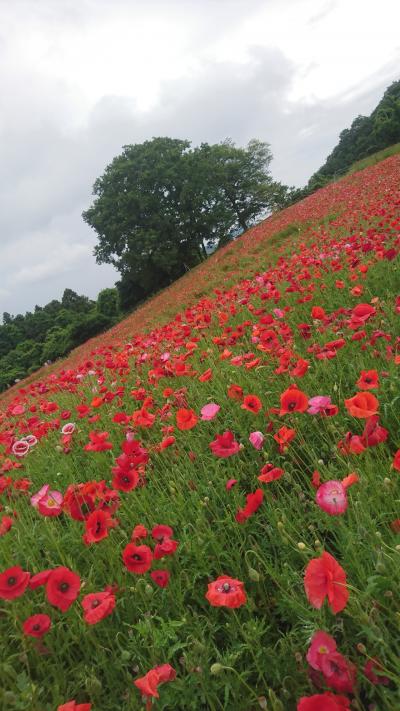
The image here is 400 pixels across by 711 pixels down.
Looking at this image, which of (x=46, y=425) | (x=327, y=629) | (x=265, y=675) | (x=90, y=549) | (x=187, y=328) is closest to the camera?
(x=327, y=629)

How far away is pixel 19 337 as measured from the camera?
43031mm

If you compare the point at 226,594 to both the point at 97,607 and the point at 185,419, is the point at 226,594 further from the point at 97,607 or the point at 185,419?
the point at 185,419

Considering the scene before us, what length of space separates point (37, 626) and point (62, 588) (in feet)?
0.52

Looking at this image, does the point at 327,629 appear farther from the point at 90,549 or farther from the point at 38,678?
the point at 90,549

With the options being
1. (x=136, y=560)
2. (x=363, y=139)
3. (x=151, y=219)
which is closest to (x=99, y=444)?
(x=136, y=560)

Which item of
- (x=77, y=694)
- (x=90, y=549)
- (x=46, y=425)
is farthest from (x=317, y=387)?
(x=46, y=425)

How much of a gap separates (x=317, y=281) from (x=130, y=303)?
1033 inches

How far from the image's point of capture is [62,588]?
58.4 inches

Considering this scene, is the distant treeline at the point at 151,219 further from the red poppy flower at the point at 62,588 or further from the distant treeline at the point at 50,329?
the red poppy flower at the point at 62,588

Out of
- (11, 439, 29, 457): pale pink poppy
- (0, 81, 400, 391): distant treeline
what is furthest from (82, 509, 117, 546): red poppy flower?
(0, 81, 400, 391): distant treeline

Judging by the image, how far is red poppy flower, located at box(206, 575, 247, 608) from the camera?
1.27 meters

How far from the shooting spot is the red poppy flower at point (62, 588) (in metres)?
1.45

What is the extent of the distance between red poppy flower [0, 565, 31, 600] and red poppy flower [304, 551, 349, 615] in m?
0.98

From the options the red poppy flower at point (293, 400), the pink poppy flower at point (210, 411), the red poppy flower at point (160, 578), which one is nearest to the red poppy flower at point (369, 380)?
the red poppy flower at point (293, 400)
